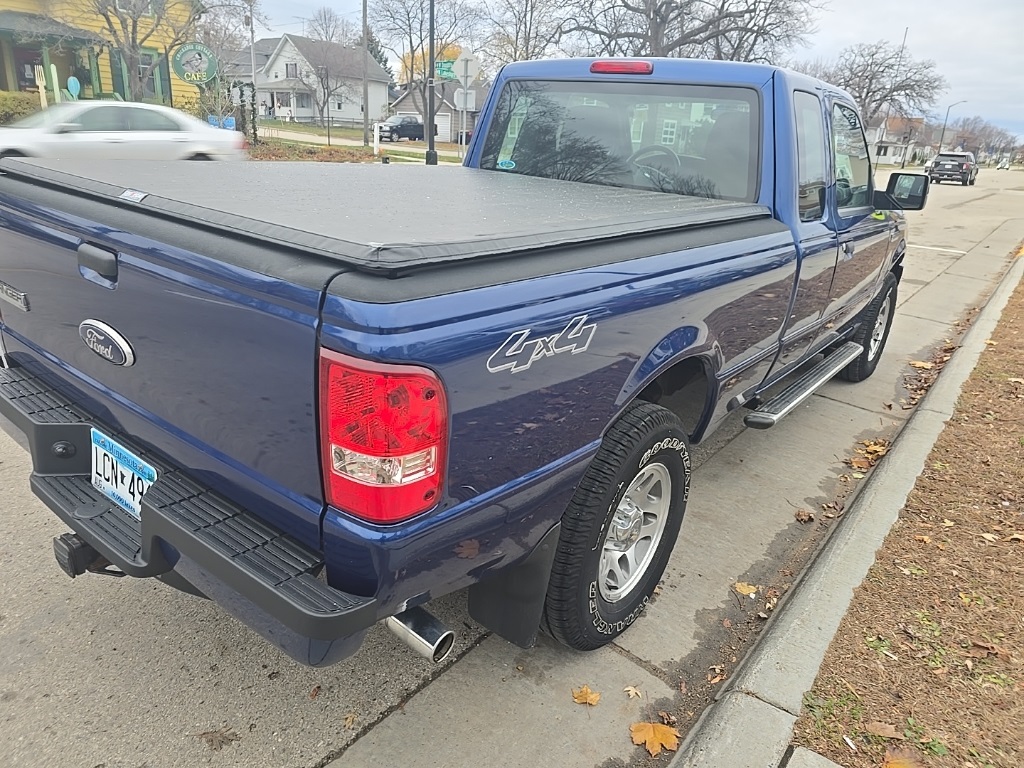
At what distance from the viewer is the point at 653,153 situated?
12.6 ft

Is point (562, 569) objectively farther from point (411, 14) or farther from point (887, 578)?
point (411, 14)

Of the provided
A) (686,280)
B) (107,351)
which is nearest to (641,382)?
(686,280)

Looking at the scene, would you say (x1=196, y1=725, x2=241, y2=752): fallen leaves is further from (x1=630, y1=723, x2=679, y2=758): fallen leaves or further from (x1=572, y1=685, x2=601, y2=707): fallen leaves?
(x1=630, y1=723, x2=679, y2=758): fallen leaves

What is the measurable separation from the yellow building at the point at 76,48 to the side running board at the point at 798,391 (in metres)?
27.2

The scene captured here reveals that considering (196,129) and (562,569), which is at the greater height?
(196,129)

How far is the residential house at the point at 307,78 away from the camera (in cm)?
6469

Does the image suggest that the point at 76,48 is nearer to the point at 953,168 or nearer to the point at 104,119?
the point at 104,119

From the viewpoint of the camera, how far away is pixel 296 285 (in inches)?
64.1

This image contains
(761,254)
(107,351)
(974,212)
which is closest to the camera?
(107,351)

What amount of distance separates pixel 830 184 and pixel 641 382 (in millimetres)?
2358

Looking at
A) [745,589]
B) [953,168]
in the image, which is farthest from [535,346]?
[953,168]

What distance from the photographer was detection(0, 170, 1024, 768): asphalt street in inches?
90.4

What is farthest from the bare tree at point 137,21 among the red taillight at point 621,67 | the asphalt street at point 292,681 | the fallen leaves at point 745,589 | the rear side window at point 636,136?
the fallen leaves at point 745,589

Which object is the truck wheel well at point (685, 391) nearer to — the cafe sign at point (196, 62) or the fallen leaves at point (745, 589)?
the fallen leaves at point (745, 589)
